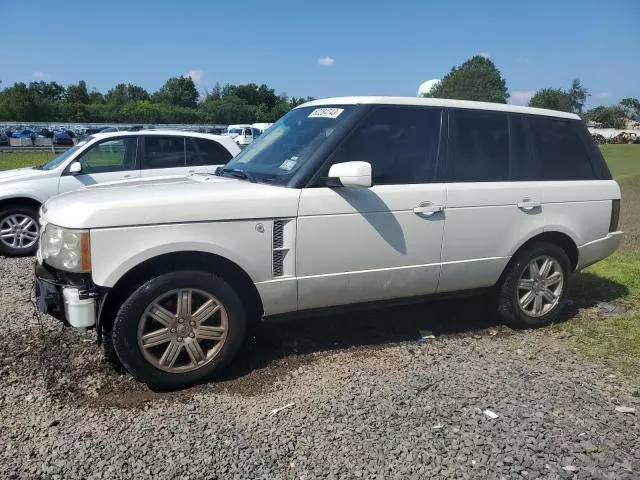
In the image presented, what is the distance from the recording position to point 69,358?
4.20 m

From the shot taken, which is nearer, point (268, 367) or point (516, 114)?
point (268, 367)

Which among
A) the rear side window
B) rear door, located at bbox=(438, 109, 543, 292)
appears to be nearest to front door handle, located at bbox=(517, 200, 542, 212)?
rear door, located at bbox=(438, 109, 543, 292)

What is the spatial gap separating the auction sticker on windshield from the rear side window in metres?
1.71

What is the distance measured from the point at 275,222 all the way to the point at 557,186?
2.71m

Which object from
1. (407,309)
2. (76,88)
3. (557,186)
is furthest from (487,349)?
(76,88)

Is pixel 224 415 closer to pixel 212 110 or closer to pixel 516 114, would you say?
pixel 516 114

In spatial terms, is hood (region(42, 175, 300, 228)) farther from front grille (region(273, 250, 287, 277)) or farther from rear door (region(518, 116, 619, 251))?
rear door (region(518, 116, 619, 251))

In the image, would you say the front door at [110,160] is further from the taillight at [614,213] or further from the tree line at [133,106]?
the tree line at [133,106]

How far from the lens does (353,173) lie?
148 inches

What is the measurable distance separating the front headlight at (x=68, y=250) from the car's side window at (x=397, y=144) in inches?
70.1

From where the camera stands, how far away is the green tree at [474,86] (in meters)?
92.9

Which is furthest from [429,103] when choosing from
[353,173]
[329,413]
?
[329,413]

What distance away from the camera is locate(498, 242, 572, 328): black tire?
16.4ft

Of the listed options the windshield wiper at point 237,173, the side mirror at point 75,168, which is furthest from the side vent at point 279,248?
the side mirror at point 75,168
